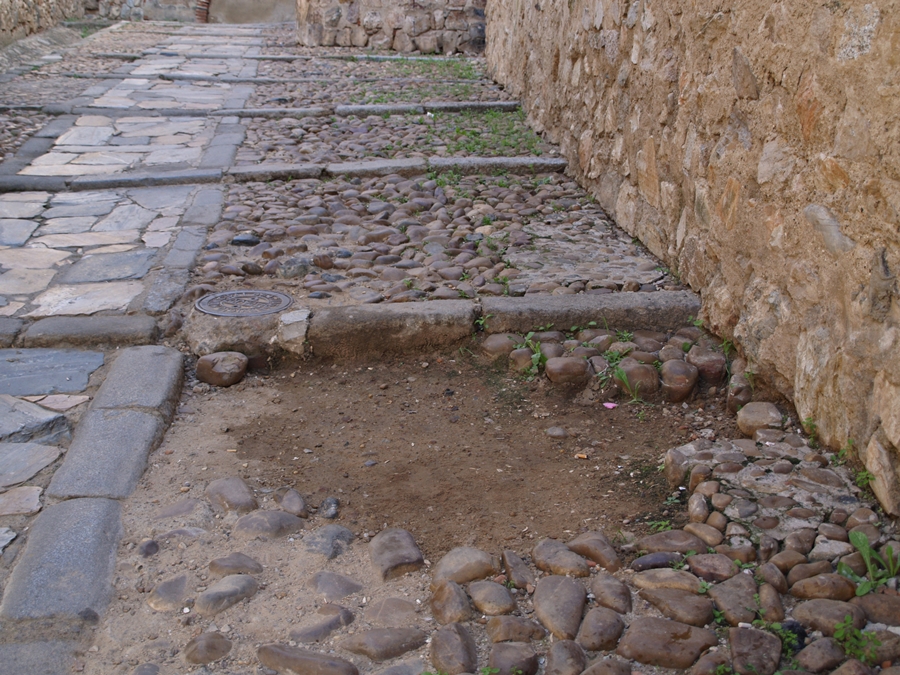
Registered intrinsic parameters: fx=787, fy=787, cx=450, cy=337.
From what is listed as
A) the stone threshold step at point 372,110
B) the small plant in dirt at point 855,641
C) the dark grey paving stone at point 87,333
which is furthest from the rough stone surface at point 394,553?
the stone threshold step at point 372,110

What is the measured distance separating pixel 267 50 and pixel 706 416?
10509mm

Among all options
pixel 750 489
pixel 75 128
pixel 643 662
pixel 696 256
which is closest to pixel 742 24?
pixel 696 256

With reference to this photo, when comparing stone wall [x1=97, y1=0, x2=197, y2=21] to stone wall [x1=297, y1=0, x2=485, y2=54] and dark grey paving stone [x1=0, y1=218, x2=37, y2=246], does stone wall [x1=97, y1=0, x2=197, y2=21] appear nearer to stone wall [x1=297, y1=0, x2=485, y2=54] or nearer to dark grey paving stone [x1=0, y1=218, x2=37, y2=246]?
stone wall [x1=297, y1=0, x2=485, y2=54]

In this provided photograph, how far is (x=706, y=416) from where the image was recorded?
2451mm

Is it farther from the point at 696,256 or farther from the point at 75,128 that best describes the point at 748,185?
the point at 75,128

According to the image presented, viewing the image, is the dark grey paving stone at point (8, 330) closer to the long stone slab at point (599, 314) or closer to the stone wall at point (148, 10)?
the long stone slab at point (599, 314)

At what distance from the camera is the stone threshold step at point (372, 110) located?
22.5 ft

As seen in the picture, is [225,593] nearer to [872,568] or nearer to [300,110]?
[872,568]

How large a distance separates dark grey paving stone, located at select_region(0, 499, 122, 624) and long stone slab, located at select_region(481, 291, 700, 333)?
4.89ft

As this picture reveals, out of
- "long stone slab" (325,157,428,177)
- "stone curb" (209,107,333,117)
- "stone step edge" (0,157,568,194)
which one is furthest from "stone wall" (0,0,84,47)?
"long stone slab" (325,157,428,177)

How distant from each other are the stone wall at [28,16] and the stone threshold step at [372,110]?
448 centimetres

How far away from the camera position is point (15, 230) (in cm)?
404

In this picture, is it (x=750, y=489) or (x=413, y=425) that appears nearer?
(x=750, y=489)

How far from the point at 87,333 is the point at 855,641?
8.60 ft
